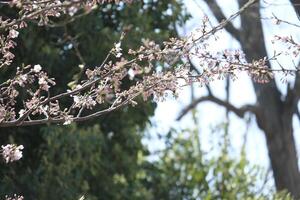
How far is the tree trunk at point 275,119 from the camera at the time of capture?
31.8 ft

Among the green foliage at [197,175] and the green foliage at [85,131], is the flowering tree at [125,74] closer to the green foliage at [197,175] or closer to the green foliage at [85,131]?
the green foliage at [85,131]

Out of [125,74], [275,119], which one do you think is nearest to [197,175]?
[275,119]

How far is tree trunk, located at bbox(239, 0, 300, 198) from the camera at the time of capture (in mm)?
9700

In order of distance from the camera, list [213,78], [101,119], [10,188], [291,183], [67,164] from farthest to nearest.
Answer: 1. [291,183]
2. [101,119]
3. [67,164]
4. [10,188]
5. [213,78]

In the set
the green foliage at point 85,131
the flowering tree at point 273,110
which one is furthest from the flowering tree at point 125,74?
the flowering tree at point 273,110

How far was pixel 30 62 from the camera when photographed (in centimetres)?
624

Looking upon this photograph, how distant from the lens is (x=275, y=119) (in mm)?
9969

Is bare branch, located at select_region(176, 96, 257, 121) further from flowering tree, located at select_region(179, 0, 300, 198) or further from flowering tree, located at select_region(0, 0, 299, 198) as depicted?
flowering tree, located at select_region(0, 0, 299, 198)

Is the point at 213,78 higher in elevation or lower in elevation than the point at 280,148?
lower

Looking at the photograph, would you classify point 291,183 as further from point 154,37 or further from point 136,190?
point 154,37

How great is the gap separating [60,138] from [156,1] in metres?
1.81

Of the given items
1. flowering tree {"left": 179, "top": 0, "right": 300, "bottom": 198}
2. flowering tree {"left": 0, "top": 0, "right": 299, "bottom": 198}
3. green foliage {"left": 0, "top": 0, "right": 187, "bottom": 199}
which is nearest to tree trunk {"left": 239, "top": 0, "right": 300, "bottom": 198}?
flowering tree {"left": 179, "top": 0, "right": 300, "bottom": 198}

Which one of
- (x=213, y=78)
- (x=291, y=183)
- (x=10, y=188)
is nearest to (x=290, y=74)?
(x=213, y=78)

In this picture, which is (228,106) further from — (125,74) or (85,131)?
(125,74)
